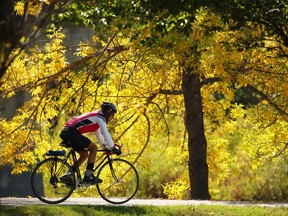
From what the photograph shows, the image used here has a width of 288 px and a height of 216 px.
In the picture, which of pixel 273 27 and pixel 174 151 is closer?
pixel 273 27

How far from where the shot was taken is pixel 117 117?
19234 millimetres

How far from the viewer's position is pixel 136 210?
14.2 metres

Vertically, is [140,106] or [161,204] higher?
[140,106]

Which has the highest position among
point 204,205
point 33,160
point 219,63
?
point 219,63

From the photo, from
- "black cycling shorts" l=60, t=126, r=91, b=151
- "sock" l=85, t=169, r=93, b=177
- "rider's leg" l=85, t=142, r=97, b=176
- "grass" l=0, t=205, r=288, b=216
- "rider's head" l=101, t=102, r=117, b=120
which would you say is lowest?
"grass" l=0, t=205, r=288, b=216

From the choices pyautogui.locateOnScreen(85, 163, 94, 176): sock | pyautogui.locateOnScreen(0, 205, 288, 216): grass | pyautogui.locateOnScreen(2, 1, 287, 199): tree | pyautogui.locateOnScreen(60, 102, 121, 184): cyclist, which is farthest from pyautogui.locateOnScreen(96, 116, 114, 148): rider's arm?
pyautogui.locateOnScreen(2, 1, 287, 199): tree

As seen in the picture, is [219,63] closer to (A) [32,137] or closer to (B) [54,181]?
(B) [54,181]

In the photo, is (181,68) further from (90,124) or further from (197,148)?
(90,124)

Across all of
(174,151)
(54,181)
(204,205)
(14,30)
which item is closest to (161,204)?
(204,205)

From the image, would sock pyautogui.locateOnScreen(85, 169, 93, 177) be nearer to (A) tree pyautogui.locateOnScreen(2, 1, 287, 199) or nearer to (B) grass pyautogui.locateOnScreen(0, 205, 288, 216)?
(B) grass pyautogui.locateOnScreen(0, 205, 288, 216)

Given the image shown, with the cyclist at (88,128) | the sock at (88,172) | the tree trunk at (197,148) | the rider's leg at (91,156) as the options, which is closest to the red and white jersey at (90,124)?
the cyclist at (88,128)

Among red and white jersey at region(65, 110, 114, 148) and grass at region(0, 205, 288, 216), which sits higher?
red and white jersey at region(65, 110, 114, 148)

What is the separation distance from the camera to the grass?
1372 centimetres

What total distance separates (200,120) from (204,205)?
4.90m
